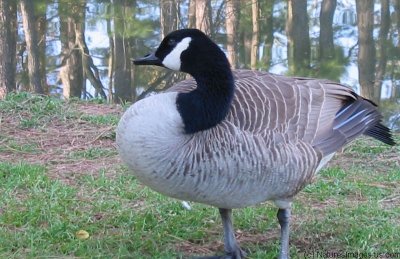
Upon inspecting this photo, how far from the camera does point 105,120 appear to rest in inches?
284

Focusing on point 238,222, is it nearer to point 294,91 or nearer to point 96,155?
point 294,91

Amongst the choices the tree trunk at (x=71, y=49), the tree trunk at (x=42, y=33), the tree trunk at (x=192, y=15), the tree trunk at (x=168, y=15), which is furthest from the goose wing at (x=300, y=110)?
the tree trunk at (x=168, y=15)

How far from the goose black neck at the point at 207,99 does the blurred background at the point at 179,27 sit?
5937mm

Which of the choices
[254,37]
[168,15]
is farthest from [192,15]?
[254,37]

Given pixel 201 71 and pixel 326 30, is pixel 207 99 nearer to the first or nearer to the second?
pixel 201 71

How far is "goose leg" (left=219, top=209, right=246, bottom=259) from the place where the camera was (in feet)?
13.9

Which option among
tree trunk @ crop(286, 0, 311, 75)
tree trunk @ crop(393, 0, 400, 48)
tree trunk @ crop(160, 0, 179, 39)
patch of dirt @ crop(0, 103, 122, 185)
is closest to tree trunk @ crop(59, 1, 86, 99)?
tree trunk @ crop(160, 0, 179, 39)

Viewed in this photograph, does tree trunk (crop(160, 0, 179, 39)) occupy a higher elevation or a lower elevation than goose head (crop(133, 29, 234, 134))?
higher

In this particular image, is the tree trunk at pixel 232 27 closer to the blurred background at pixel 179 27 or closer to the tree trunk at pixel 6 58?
the blurred background at pixel 179 27

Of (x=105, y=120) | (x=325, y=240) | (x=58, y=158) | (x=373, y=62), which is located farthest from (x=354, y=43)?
(x=325, y=240)

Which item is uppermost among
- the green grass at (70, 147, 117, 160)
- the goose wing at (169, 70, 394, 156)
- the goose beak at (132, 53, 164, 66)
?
the goose beak at (132, 53, 164, 66)

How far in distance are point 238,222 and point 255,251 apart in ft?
1.51

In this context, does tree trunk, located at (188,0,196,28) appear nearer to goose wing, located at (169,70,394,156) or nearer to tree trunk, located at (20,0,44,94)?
tree trunk, located at (20,0,44,94)

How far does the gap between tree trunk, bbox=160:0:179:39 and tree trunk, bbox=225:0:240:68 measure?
3.98ft
